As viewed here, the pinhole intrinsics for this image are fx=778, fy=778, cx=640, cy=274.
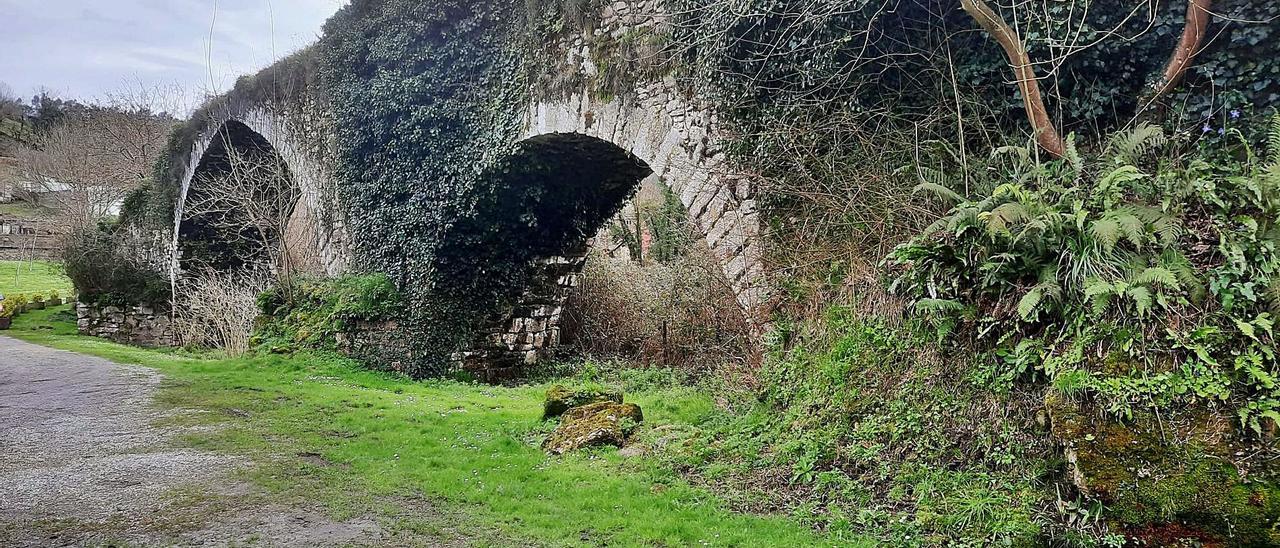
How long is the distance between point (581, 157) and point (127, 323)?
14.0m

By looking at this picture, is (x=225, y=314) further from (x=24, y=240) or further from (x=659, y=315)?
(x=24, y=240)

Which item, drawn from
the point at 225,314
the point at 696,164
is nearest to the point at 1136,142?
the point at 696,164

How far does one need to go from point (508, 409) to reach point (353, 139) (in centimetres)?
555

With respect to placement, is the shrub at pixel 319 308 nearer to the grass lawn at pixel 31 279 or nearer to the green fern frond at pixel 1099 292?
the green fern frond at pixel 1099 292

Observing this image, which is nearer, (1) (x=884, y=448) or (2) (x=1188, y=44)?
(1) (x=884, y=448)

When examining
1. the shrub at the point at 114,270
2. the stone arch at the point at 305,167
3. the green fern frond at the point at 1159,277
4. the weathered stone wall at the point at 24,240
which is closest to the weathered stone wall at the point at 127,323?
the shrub at the point at 114,270

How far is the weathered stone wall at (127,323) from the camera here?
1772cm

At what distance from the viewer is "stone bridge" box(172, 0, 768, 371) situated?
651cm

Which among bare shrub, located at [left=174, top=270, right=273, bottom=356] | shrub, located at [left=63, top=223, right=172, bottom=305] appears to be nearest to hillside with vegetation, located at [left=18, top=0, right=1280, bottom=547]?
bare shrub, located at [left=174, top=270, right=273, bottom=356]

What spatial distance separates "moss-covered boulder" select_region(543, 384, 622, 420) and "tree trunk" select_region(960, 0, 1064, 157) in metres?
3.83

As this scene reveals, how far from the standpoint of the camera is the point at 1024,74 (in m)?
4.73

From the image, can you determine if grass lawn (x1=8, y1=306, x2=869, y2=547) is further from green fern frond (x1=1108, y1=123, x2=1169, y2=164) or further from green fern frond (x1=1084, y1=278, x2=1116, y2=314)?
green fern frond (x1=1108, y1=123, x2=1169, y2=164)

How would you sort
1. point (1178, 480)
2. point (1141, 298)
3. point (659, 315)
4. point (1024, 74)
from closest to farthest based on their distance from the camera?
point (1178, 480) → point (1141, 298) → point (1024, 74) → point (659, 315)

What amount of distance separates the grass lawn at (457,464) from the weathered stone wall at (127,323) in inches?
395
